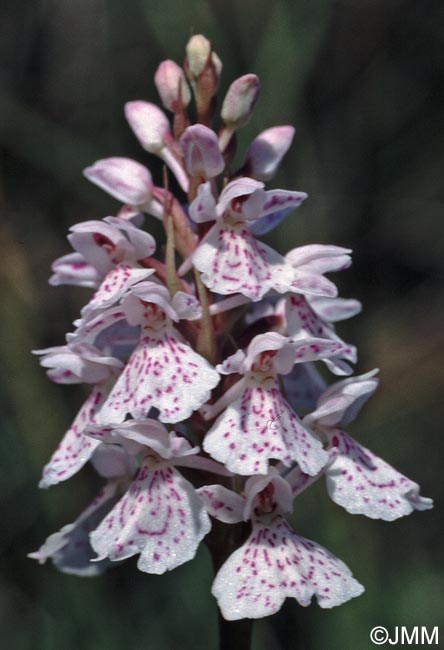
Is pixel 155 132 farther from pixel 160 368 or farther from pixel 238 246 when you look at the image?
pixel 160 368

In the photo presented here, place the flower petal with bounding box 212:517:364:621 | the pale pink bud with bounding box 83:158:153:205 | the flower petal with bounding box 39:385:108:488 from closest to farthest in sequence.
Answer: the flower petal with bounding box 212:517:364:621, the flower petal with bounding box 39:385:108:488, the pale pink bud with bounding box 83:158:153:205

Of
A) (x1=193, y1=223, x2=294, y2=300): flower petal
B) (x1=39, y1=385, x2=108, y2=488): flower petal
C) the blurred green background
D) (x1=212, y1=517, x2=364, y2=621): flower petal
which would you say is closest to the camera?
(x1=212, y1=517, x2=364, y2=621): flower petal

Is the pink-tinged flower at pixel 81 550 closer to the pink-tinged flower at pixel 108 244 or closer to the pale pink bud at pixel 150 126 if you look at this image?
the pink-tinged flower at pixel 108 244

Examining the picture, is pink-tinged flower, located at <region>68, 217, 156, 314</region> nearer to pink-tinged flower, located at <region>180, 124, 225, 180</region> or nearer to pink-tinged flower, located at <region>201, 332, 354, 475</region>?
pink-tinged flower, located at <region>180, 124, 225, 180</region>

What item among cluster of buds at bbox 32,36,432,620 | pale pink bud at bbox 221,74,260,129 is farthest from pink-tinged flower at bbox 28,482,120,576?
pale pink bud at bbox 221,74,260,129

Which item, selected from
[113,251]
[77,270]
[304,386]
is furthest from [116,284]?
[304,386]

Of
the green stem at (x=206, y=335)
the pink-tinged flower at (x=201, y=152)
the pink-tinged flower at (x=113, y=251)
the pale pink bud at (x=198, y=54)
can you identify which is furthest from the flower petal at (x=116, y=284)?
the pale pink bud at (x=198, y=54)
